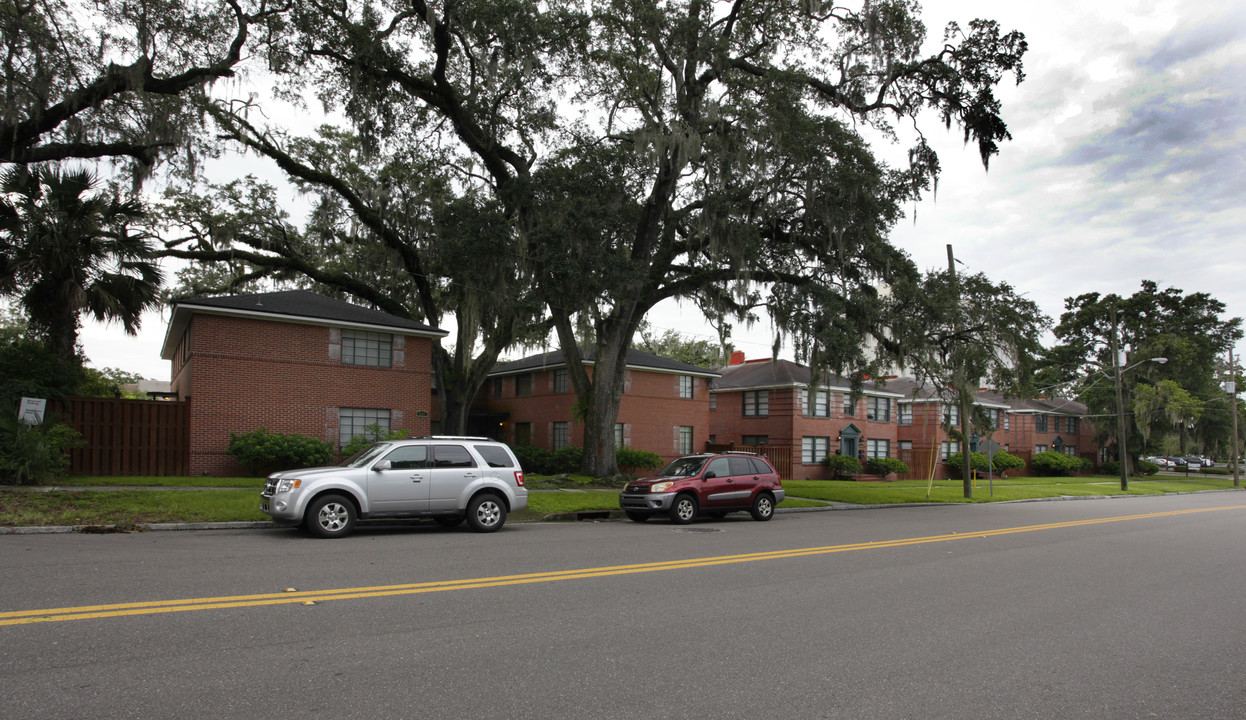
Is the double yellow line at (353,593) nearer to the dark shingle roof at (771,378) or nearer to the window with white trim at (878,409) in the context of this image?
the dark shingle roof at (771,378)

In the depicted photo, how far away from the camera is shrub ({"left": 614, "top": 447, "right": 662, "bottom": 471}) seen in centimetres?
3344

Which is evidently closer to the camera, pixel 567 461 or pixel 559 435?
pixel 567 461

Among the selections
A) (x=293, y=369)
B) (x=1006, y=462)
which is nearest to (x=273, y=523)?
(x=293, y=369)

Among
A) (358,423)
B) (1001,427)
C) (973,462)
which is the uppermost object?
(358,423)

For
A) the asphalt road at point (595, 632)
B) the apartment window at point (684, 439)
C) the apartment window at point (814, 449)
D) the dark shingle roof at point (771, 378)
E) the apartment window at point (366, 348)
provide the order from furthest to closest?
the apartment window at point (814, 449) → the dark shingle roof at point (771, 378) → the apartment window at point (684, 439) → the apartment window at point (366, 348) → the asphalt road at point (595, 632)

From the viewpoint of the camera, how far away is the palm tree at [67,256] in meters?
17.7

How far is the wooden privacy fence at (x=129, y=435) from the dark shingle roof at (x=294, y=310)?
9.56 feet

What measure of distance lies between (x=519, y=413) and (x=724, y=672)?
34638 millimetres

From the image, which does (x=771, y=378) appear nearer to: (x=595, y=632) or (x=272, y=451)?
(x=272, y=451)

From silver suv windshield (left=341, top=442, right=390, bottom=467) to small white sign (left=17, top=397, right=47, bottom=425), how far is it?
27.4 ft

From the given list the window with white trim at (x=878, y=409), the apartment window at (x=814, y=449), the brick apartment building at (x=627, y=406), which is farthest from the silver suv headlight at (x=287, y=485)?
the window with white trim at (x=878, y=409)

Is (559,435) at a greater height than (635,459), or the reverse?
(559,435)

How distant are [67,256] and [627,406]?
23146 mm

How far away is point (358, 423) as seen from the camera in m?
24.8
